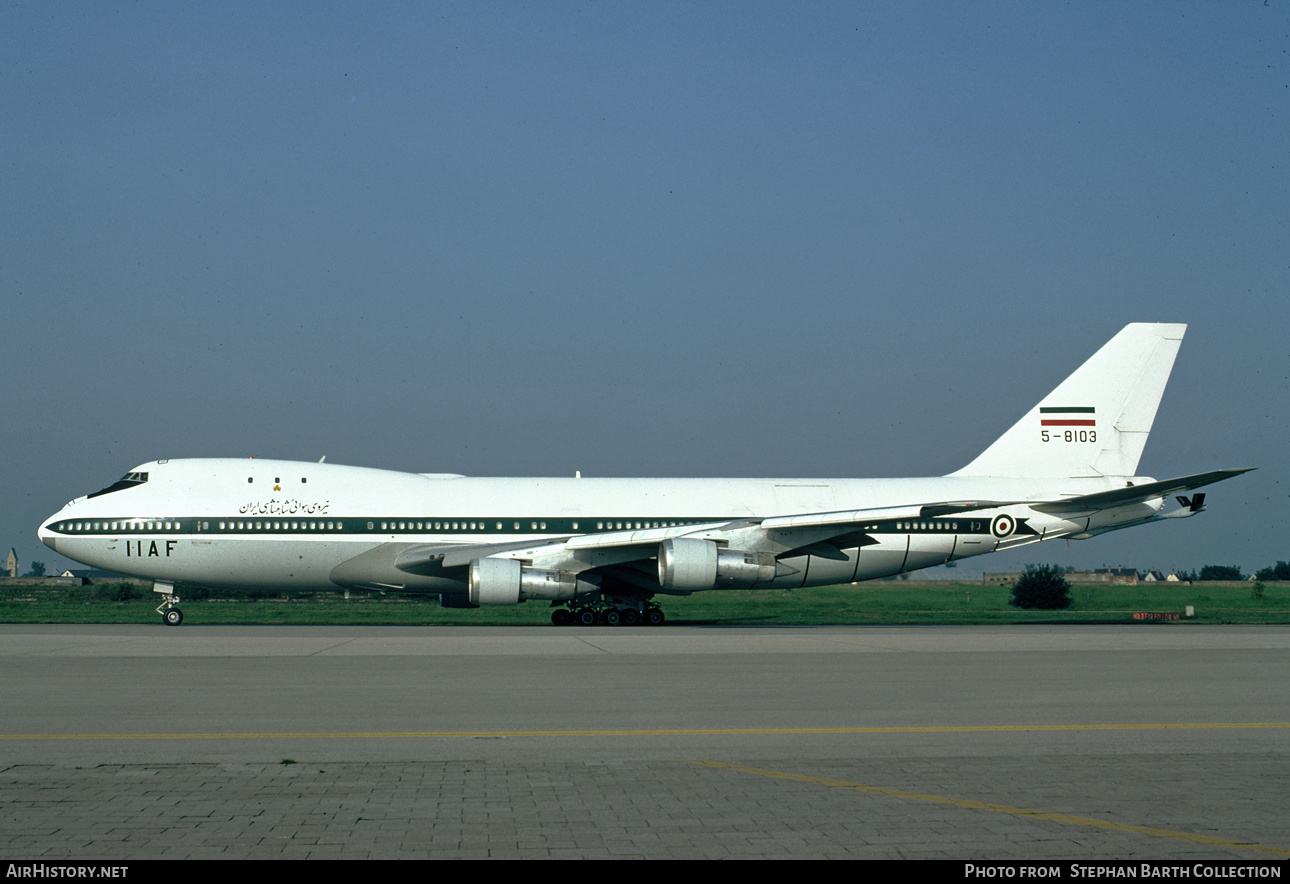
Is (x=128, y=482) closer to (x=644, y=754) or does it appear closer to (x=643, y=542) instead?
(x=643, y=542)

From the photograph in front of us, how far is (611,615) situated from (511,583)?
351 centimetres

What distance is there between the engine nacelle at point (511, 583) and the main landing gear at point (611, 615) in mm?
1562

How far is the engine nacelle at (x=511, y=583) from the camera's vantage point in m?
27.5

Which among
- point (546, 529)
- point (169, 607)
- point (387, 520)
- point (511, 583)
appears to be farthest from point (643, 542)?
point (169, 607)

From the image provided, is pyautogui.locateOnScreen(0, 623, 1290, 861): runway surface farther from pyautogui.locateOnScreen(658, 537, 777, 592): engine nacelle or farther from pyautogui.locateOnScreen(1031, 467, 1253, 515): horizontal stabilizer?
pyautogui.locateOnScreen(1031, 467, 1253, 515): horizontal stabilizer

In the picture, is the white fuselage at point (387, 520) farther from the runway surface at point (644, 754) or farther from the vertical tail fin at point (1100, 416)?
the runway surface at point (644, 754)

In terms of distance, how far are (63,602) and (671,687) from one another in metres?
40.8

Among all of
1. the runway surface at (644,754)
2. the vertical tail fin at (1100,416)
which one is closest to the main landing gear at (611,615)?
the vertical tail fin at (1100,416)

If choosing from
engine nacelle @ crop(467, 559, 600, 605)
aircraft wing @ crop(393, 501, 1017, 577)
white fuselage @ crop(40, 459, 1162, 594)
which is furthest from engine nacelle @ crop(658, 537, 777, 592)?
engine nacelle @ crop(467, 559, 600, 605)

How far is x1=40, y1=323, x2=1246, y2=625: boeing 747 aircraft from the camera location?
2877cm
